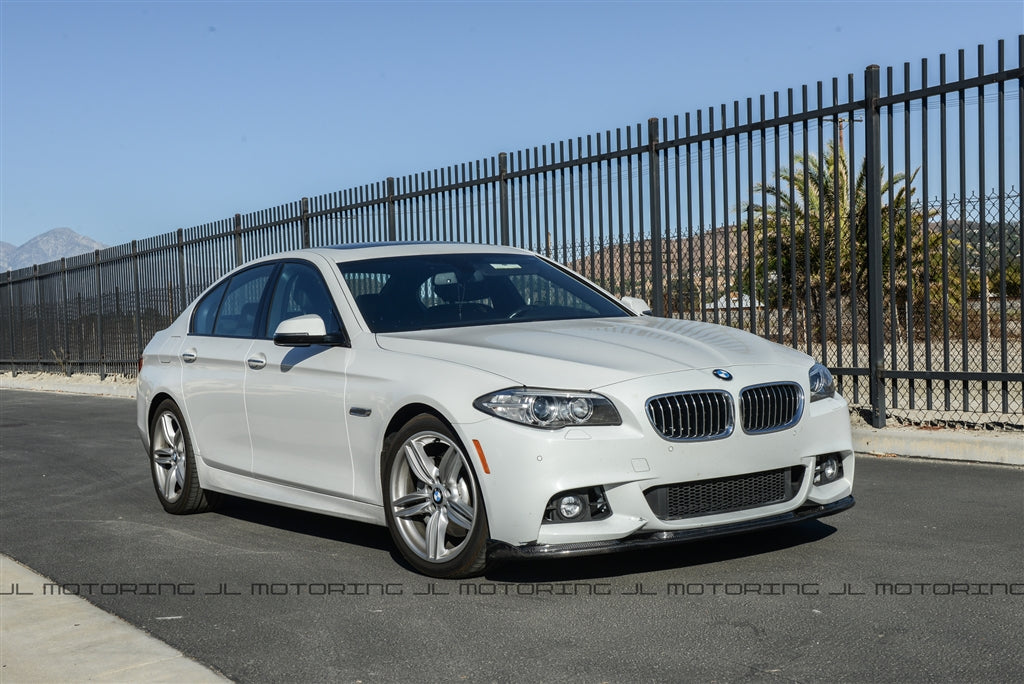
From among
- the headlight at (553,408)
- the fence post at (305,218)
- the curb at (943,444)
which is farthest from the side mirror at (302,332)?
the fence post at (305,218)

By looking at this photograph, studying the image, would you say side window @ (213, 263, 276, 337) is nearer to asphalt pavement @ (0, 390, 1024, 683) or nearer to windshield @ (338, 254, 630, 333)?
windshield @ (338, 254, 630, 333)

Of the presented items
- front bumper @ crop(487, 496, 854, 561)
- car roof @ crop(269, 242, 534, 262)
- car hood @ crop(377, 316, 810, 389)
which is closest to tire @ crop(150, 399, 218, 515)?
car roof @ crop(269, 242, 534, 262)

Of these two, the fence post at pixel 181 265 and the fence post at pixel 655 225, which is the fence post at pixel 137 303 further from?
the fence post at pixel 655 225

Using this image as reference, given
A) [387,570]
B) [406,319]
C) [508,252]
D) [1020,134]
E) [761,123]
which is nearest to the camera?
[387,570]

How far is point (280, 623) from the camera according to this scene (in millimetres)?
4848

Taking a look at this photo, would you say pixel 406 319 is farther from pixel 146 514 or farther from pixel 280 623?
pixel 146 514

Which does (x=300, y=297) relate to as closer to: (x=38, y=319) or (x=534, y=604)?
(x=534, y=604)

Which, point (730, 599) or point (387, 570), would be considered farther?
point (387, 570)

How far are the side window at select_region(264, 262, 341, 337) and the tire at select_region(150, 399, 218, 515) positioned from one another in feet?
3.67

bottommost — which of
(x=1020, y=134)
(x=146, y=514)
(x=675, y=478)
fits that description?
(x=146, y=514)

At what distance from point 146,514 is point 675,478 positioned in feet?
13.3

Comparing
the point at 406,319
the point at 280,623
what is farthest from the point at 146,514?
the point at 280,623

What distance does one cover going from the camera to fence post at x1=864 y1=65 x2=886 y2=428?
31.2 feet

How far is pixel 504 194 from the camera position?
43.3 feet
